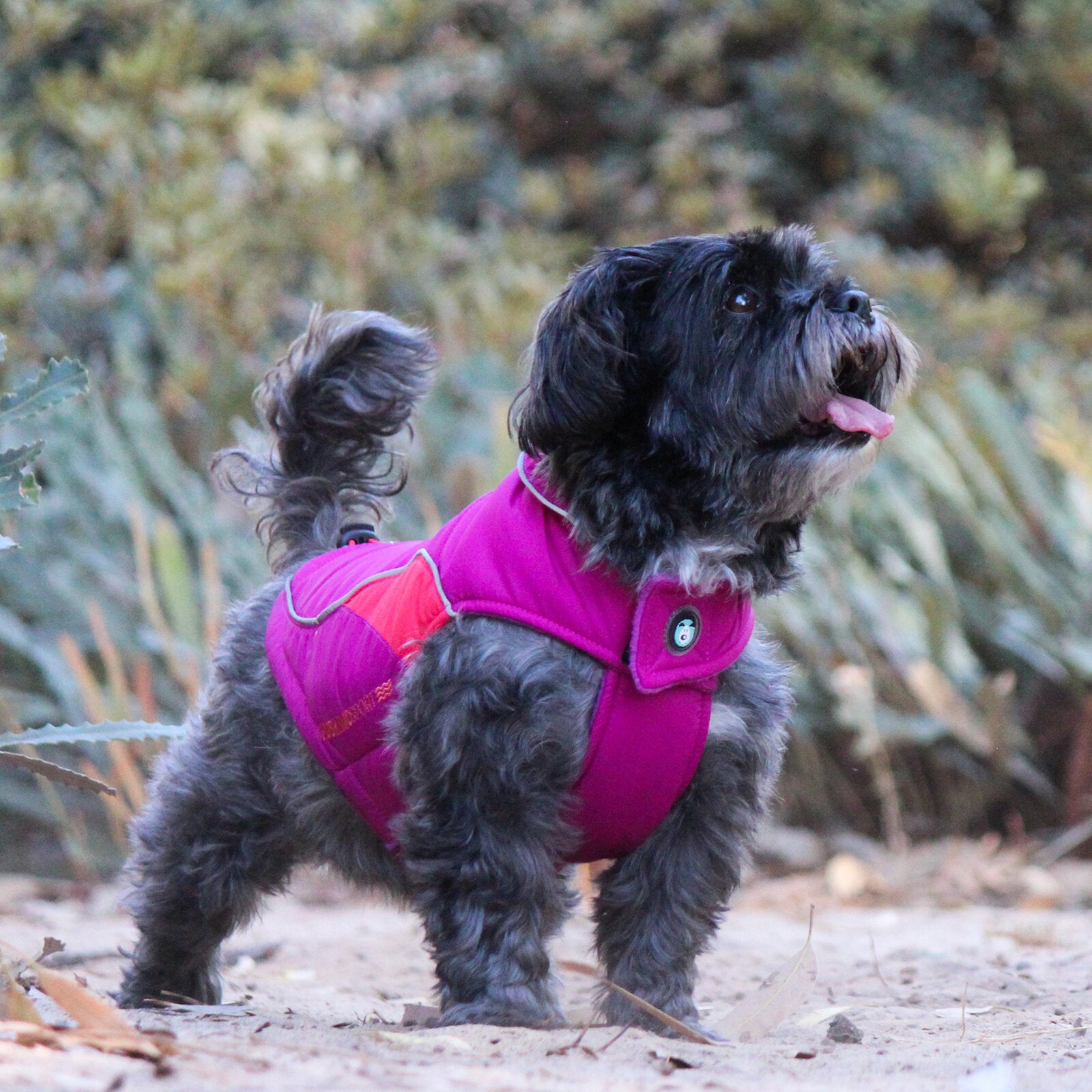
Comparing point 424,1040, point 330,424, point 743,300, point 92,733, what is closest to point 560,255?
point 330,424

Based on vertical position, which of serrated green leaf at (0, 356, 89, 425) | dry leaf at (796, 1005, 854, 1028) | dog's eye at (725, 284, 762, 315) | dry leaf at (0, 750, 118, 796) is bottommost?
dry leaf at (796, 1005, 854, 1028)

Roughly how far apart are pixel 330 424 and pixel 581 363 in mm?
1072

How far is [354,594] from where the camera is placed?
119 inches

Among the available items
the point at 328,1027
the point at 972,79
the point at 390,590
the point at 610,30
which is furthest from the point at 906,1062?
the point at 972,79

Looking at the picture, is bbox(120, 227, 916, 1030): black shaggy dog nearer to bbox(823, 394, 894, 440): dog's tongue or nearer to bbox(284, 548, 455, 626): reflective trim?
bbox(823, 394, 894, 440): dog's tongue

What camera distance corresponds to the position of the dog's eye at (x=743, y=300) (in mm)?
2879

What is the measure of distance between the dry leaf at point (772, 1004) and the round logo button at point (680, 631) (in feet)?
2.24

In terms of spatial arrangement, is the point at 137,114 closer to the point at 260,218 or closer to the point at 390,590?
the point at 260,218

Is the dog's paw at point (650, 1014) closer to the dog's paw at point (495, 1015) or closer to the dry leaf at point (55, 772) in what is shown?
the dog's paw at point (495, 1015)

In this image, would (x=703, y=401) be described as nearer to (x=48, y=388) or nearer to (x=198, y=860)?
(x=48, y=388)

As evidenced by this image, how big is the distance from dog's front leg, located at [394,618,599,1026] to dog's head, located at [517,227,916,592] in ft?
0.85

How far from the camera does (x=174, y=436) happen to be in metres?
7.06

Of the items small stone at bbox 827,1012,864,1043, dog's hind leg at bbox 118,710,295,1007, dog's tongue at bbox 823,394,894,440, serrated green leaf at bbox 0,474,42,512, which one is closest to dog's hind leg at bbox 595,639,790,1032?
small stone at bbox 827,1012,864,1043

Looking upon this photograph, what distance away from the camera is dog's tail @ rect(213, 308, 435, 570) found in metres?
3.57
